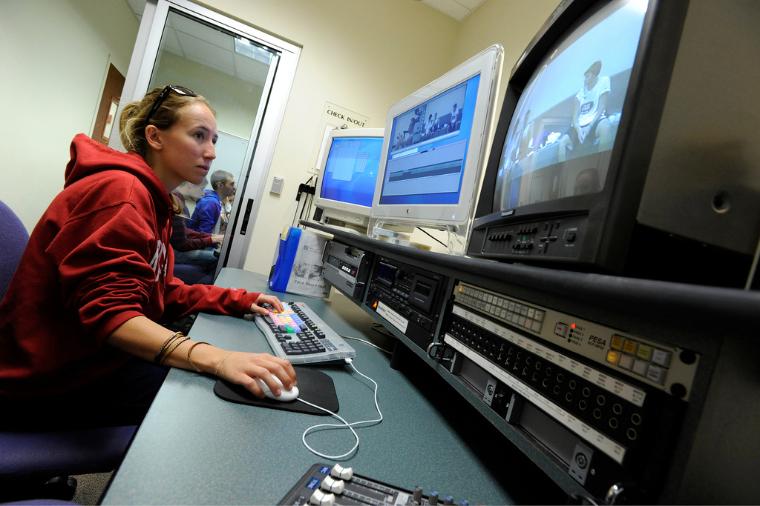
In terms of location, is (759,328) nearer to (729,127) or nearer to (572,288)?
(572,288)

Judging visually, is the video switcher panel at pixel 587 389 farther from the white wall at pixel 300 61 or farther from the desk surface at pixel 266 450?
the white wall at pixel 300 61

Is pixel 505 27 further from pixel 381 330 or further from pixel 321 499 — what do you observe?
pixel 321 499

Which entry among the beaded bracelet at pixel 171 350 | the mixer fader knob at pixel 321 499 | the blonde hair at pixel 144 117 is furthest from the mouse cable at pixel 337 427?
the blonde hair at pixel 144 117

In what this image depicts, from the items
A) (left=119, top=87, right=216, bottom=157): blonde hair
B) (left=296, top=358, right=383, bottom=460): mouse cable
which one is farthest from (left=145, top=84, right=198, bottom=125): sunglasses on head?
(left=296, top=358, right=383, bottom=460): mouse cable

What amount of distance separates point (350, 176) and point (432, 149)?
88 cm

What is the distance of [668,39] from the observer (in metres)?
0.43

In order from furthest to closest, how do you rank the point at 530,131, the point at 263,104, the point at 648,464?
1. the point at 263,104
2. the point at 530,131
3. the point at 648,464

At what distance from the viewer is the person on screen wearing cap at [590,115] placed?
0.51 metres

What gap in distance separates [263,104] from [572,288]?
2736 millimetres

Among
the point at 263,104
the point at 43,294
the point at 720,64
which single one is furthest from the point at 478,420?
the point at 263,104

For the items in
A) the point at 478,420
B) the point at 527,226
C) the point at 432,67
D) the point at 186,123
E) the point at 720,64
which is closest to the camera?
the point at 720,64

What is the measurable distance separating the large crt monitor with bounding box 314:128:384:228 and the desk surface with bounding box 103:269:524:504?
3.81 feet

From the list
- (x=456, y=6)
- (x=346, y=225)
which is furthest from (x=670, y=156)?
(x=456, y=6)

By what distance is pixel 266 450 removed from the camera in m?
0.53
